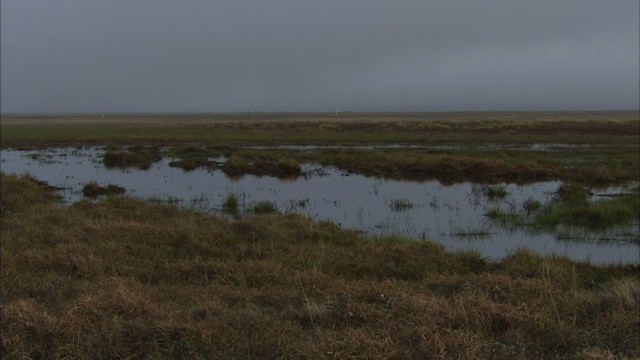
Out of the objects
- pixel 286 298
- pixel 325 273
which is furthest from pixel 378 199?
pixel 286 298

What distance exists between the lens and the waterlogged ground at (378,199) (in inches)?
519

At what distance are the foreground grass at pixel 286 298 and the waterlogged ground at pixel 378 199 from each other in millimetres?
2781

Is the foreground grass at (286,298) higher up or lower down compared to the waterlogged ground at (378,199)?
higher up

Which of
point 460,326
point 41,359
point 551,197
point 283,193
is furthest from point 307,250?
point 551,197

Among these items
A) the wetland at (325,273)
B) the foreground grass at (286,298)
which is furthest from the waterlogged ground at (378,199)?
the foreground grass at (286,298)

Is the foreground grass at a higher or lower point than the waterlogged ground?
higher

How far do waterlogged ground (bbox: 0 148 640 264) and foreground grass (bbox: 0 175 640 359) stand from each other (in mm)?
2781

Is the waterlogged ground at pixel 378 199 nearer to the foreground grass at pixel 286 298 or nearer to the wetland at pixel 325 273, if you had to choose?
the wetland at pixel 325 273

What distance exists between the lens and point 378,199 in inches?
797

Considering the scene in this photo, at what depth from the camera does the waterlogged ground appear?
13180 millimetres

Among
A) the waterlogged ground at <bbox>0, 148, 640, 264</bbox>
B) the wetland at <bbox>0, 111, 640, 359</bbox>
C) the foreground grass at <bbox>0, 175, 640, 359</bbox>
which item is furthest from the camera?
the waterlogged ground at <bbox>0, 148, 640, 264</bbox>

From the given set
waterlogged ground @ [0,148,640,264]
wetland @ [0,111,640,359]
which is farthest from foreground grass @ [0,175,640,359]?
waterlogged ground @ [0,148,640,264]

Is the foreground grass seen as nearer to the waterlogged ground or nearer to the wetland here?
the wetland

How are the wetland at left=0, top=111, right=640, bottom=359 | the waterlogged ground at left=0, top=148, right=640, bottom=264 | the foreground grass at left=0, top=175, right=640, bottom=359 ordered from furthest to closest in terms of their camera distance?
the waterlogged ground at left=0, top=148, right=640, bottom=264, the wetland at left=0, top=111, right=640, bottom=359, the foreground grass at left=0, top=175, right=640, bottom=359
